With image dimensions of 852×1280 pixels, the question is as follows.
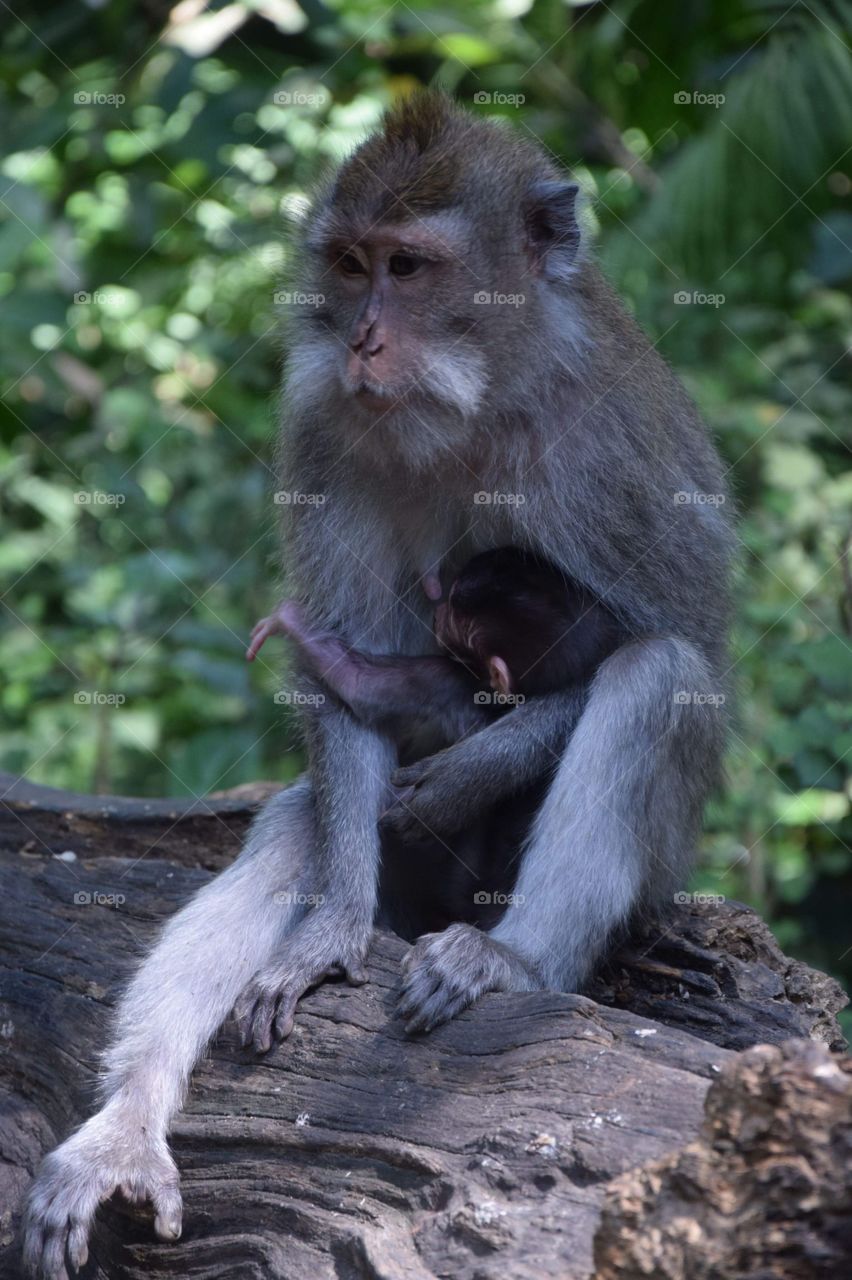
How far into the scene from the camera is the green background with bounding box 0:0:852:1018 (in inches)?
311

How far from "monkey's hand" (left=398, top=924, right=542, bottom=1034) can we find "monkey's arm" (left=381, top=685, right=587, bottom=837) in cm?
48

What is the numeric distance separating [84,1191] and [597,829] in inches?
71.7

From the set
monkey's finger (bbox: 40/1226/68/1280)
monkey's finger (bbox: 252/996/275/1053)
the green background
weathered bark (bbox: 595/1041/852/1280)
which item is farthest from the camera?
the green background

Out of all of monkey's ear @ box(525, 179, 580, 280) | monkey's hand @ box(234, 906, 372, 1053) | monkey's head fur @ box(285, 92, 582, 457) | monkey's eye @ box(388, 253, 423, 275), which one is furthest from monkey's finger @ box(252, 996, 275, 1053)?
monkey's ear @ box(525, 179, 580, 280)

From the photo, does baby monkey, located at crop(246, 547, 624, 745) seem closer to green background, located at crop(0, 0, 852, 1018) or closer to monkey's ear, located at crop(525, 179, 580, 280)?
monkey's ear, located at crop(525, 179, 580, 280)

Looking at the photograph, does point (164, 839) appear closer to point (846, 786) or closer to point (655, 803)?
point (655, 803)

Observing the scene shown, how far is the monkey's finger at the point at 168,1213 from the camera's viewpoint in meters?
3.91

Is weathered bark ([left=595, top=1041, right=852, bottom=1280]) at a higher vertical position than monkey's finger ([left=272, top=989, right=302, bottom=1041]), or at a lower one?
higher

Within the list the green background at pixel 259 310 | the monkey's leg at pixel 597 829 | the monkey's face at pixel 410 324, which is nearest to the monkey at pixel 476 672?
the monkey's leg at pixel 597 829

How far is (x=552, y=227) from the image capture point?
5.01 metres

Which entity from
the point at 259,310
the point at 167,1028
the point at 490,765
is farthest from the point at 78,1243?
the point at 259,310

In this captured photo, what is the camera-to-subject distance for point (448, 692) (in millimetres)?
5047

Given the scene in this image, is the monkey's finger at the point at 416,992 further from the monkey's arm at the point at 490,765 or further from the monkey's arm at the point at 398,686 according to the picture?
the monkey's arm at the point at 398,686

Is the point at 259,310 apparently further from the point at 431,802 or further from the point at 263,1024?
the point at 263,1024
